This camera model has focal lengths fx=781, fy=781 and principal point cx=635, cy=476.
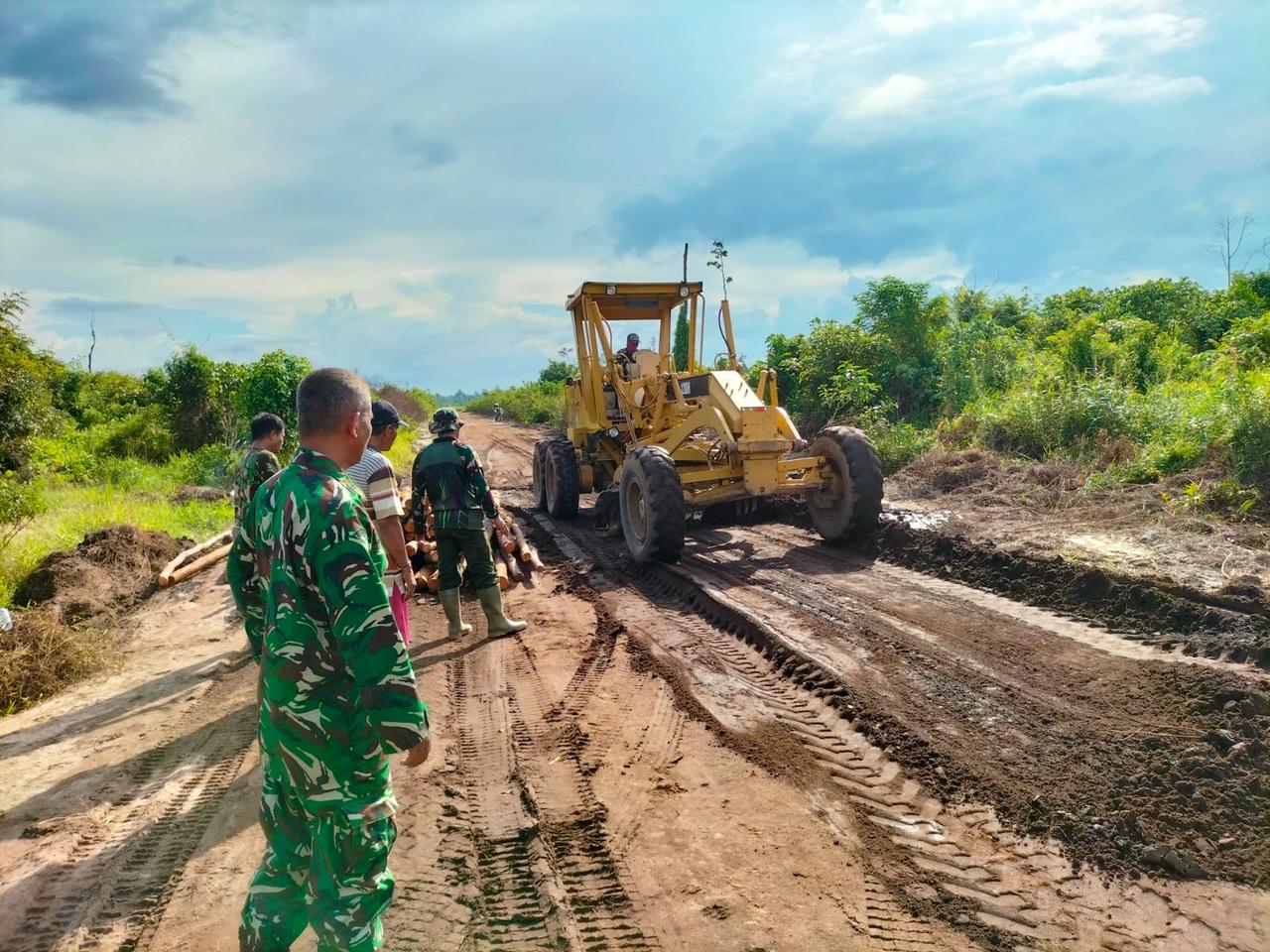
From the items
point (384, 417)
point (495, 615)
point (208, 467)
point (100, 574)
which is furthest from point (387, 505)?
point (208, 467)

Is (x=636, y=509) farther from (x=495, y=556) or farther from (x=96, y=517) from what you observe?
(x=96, y=517)

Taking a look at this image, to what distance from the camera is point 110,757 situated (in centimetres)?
430

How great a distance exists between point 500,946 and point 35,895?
1.93 metres

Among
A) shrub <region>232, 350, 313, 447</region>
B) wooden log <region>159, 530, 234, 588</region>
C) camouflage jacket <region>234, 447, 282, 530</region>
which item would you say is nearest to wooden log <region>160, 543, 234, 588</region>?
wooden log <region>159, 530, 234, 588</region>

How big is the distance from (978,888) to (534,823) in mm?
1781

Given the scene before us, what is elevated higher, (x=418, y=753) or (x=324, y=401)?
(x=324, y=401)

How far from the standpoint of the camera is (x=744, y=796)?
11.6ft

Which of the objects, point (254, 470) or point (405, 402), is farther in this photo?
point (405, 402)

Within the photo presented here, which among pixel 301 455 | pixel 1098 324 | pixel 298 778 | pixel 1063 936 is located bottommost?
pixel 1063 936

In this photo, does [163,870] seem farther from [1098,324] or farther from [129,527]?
[1098,324]

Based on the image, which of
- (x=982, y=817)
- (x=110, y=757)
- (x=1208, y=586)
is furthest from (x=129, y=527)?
(x=1208, y=586)

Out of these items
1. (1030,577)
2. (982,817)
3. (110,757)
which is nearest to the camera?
(982,817)

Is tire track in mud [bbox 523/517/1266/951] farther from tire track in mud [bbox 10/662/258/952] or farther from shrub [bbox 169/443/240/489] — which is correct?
shrub [bbox 169/443/240/489]

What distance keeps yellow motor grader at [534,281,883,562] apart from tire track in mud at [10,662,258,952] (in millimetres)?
4229
